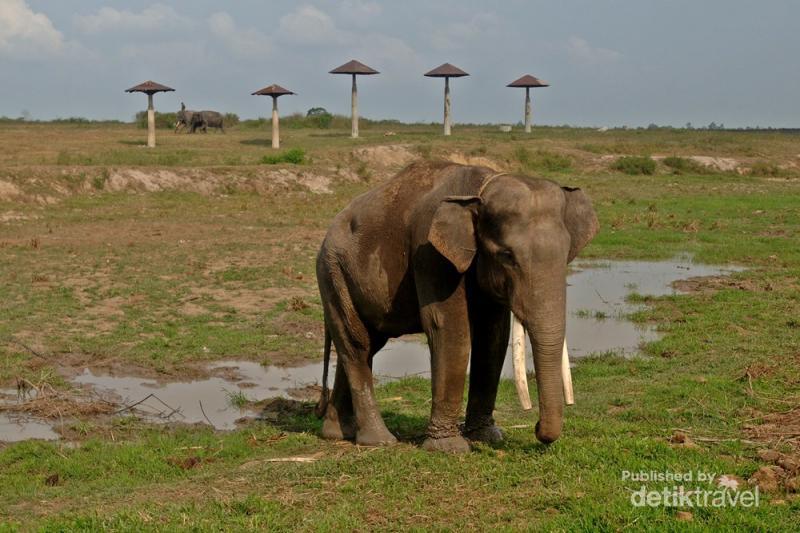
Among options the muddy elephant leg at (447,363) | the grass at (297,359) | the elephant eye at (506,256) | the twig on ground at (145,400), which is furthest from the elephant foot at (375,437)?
the twig on ground at (145,400)

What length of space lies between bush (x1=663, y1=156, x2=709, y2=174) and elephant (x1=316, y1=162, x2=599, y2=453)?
35072mm

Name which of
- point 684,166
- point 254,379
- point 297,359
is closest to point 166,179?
point 297,359

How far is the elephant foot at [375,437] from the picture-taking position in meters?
8.09

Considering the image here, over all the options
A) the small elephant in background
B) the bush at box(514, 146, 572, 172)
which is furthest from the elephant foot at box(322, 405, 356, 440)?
the small elephant in background

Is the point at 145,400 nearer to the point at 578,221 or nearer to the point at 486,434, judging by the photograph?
the point at 486,434

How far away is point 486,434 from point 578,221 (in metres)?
1.92

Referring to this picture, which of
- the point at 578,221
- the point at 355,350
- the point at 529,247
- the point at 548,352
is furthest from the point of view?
the point at 355,350

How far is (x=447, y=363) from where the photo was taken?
7.29m

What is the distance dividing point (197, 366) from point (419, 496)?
636 centimetres

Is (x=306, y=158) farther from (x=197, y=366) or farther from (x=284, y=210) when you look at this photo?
(x=197, y=366)

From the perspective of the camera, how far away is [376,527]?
5844 millimetres

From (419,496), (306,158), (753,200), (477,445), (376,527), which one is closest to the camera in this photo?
(376,527)

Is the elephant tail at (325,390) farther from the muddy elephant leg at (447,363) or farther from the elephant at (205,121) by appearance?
the elephant at (205,121)

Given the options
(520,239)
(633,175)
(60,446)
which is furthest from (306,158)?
(520,239)
